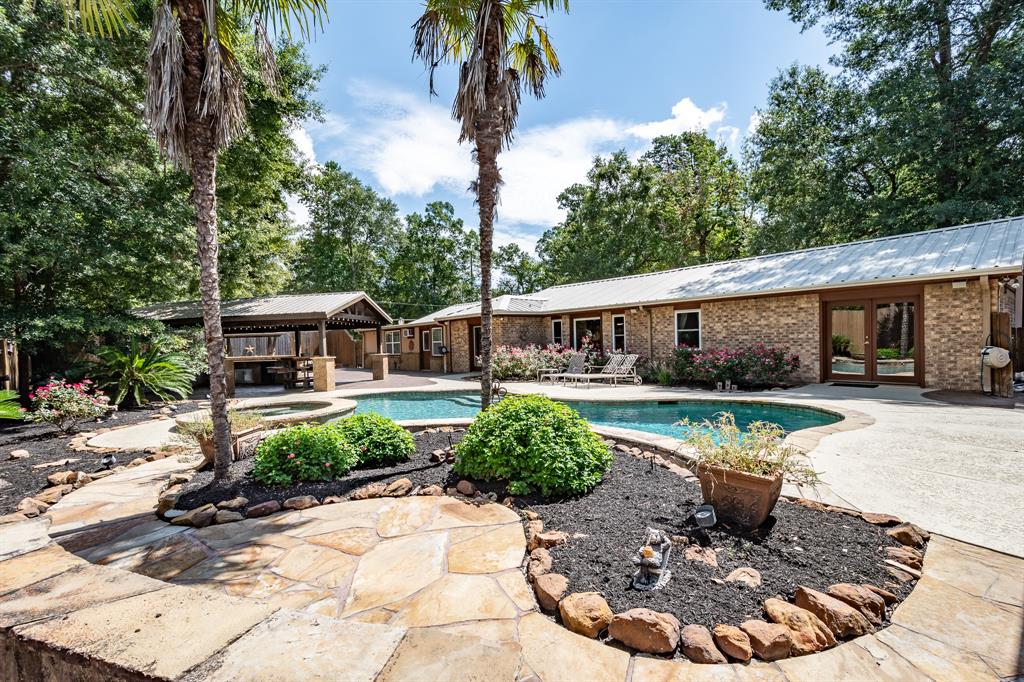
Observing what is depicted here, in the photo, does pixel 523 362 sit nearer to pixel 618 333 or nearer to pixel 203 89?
pixel 618 333

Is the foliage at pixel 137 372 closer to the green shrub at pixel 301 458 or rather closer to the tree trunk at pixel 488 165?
the green shrub at pixel 301 458

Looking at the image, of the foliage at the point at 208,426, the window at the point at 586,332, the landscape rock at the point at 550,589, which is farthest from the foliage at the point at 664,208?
the landscape rock at the point at 550,589

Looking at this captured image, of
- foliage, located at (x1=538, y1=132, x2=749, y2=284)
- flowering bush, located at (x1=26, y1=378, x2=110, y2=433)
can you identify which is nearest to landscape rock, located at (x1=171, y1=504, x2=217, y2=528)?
flowering bush, located at (x1=26, y1=378, x2=110, y2=433)

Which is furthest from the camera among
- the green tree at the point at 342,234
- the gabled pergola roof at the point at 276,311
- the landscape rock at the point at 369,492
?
the green tree at the point at 342,234

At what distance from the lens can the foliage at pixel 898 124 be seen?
1473 centimetres

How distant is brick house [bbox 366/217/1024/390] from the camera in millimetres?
9750

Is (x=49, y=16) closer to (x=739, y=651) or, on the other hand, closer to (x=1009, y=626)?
(x=739, y=651)

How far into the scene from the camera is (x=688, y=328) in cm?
1423

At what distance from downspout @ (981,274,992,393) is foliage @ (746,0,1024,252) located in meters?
7.96

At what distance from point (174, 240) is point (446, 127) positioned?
28.9 feet

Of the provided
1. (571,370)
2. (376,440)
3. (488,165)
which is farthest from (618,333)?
(376,440)

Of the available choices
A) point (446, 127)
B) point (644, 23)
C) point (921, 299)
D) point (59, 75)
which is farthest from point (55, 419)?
point (921, 299)

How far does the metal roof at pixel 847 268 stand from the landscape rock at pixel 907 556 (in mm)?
9840

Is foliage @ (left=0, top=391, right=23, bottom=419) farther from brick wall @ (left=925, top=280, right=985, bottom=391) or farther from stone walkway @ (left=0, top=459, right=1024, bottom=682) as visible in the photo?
brick wall @ (left=925, top=280, right=985, bottom=391)
